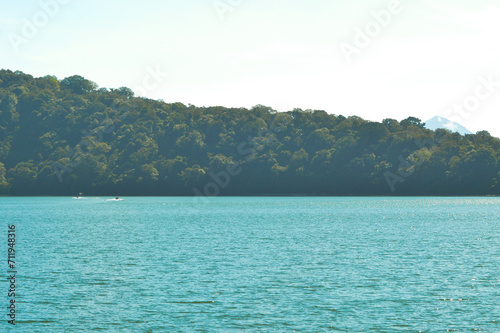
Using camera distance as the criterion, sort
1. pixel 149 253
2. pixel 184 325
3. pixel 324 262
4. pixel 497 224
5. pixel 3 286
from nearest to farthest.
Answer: pixel 184 325 < pixel 3 286 < pixel 324 262 < pixel 149 253 < pixel 497 224

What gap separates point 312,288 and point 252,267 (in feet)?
37.9

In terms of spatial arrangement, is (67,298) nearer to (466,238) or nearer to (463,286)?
(463,286)

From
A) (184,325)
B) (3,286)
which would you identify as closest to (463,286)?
(184,325)

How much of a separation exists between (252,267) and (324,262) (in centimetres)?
823

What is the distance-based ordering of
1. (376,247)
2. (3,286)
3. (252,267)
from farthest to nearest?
(376,247), (252,267), (3,286)

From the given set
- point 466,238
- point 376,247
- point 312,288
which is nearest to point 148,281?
point 312,288

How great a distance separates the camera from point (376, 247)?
252 feet

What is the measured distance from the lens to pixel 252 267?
59.0 m

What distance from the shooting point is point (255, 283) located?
50.3m

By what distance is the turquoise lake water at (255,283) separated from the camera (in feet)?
126

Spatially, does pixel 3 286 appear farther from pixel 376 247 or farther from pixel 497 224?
pixel 497 224

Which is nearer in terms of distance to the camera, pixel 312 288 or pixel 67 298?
pixel 67 298

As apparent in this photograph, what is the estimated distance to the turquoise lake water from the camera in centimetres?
3828

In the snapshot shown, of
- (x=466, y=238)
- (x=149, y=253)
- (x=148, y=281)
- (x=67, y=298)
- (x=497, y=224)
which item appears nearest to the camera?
(x=67, y=298)
